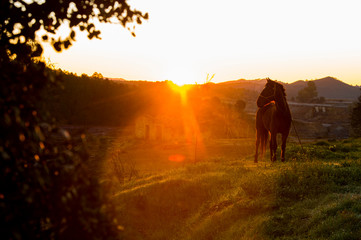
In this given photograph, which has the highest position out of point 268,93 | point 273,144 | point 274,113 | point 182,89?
point 182,89

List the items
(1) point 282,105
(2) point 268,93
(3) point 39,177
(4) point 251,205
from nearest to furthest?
(3) point 39,177
(4) point 251,205
(1) point 282,105
(2) point 268,93

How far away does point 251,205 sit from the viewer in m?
10.3

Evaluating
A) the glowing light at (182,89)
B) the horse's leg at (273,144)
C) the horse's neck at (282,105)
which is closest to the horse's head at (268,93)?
the horse's neck at (282,105)

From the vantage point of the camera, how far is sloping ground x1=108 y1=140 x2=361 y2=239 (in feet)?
27.7

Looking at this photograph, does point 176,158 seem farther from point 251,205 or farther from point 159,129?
point 251,205

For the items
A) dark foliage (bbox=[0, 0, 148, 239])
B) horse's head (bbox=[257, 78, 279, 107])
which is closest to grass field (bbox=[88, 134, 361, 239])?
horse's head (bbox=[257, 78, 279, 107])

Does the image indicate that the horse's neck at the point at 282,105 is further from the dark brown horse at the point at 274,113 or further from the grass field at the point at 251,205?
the grass field at the point at 251,205

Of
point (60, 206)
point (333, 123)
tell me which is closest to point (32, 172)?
point (60, 206)

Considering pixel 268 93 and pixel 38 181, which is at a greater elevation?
pixel 268 93

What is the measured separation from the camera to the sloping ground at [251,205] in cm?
845

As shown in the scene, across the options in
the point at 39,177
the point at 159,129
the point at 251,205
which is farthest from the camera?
the point at 159,129

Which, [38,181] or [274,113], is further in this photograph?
[274,113]

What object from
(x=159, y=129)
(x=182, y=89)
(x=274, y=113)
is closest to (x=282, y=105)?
(x=274, y=113)

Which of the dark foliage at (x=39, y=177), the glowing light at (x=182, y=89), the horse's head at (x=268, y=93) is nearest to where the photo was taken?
the dark foliage at (x=39, y=177)
